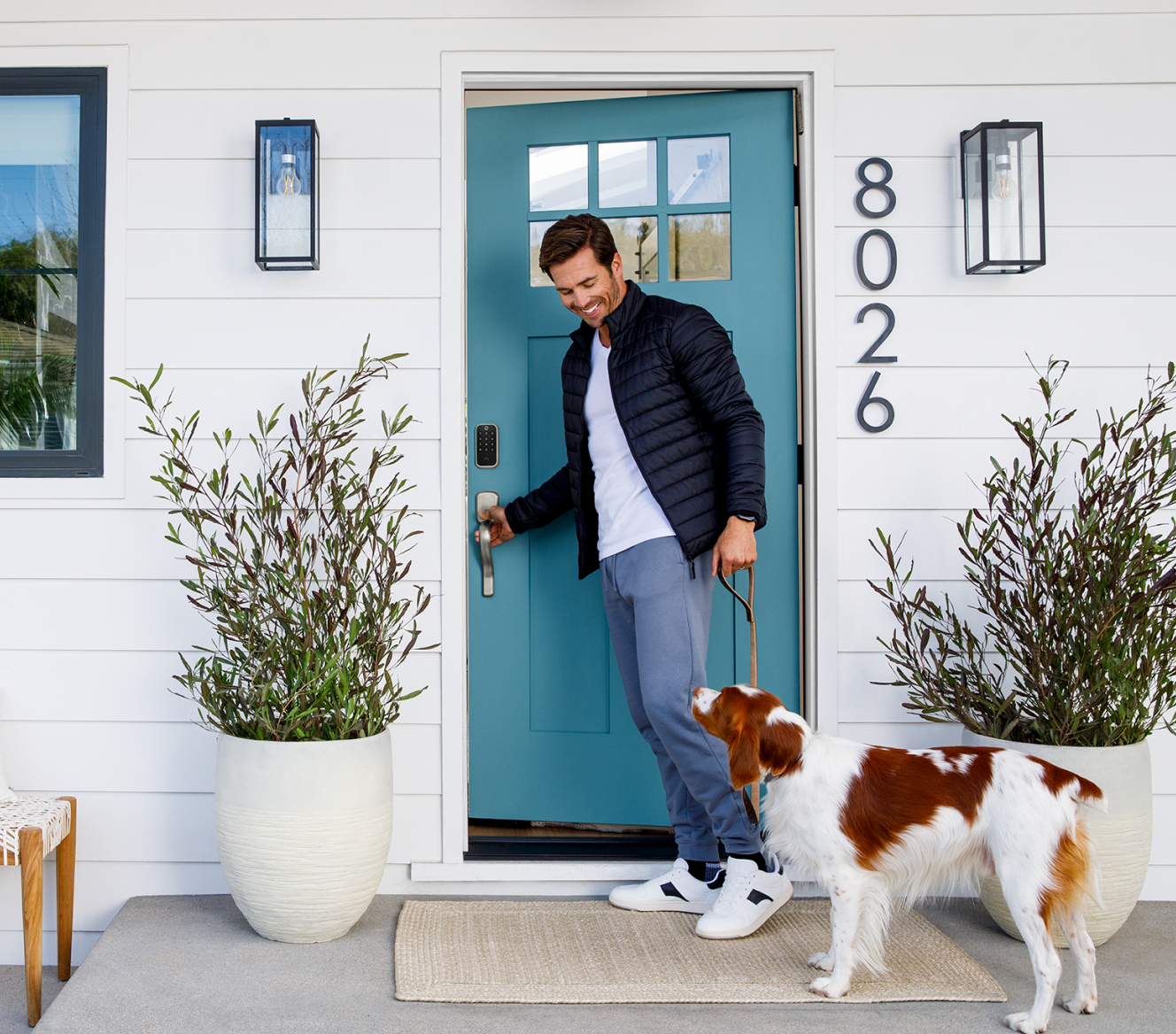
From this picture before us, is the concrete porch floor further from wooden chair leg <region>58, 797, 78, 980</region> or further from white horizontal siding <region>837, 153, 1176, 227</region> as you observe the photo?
white horizontal siding <region>837, 153, 1176, 227</region>

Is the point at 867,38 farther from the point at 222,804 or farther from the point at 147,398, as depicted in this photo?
the point at 222,804

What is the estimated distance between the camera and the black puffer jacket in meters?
2.01

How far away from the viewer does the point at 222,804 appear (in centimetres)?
194

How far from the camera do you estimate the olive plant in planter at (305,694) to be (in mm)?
1889

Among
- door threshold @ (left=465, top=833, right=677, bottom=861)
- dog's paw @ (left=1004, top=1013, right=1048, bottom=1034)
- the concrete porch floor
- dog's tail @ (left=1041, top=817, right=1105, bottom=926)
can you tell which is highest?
dog's tail @ (left=1041, top=817, right=1105, bottom=926)

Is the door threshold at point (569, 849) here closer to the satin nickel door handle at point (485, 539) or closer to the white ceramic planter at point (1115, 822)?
the satin nickel door handle at point (485, 539)

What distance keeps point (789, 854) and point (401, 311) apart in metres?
1.53

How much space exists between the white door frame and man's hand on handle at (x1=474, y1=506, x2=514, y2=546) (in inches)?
4.2

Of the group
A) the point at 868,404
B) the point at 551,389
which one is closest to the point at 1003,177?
the point at 868,404

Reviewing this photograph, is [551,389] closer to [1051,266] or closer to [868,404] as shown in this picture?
[868,404]

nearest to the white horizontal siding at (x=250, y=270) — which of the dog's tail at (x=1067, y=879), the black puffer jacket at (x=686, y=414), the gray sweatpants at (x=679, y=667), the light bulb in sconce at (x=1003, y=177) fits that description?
the black puffer jacket at (x=686, y=414)

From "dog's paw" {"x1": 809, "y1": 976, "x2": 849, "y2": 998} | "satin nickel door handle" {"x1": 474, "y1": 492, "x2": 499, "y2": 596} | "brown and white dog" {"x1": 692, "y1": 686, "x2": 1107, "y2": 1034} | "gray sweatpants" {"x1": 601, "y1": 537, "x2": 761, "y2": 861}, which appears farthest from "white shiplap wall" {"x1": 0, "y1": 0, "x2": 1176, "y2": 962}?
"dog's paw" {"x1": 809, "y1": 976, "x2": 849, "y2": 998}

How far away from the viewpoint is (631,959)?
1.88 meters

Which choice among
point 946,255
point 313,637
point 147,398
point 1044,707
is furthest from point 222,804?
point 946,255
